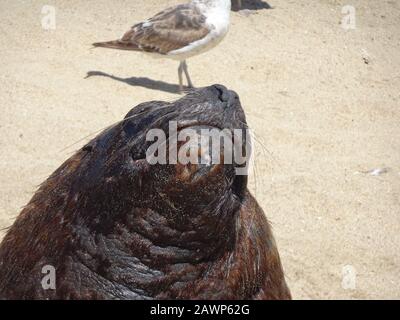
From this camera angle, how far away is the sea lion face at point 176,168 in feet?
7.13

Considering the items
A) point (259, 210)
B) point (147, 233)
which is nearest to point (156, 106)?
point (147, 233)

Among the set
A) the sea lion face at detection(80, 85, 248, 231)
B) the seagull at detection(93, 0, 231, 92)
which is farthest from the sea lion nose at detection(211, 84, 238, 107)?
the seagull at detection(93, 0, 231, 92)

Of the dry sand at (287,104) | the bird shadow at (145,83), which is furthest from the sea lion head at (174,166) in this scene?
the bird shadow at (145,83)

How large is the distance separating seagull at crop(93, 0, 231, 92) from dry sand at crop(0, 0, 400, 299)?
1.45 feet

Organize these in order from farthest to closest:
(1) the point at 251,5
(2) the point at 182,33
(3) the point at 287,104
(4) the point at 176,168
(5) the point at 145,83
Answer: (1) the point at 251,5 < (5) the point at 145,83 < (2) the point at 182,33 < (3) the point at 287,104 < (4) the point at 176,168

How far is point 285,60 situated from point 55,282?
6.89 metres

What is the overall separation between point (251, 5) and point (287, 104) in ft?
11.0

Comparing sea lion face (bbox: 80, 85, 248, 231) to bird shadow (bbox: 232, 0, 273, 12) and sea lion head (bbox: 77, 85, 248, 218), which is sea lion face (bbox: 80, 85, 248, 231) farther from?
bird shadow (bbox: 232, 0, 273, 12)

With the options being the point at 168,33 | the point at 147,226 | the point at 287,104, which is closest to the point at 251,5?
the point at 168,33

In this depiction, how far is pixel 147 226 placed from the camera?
2242 millimetres

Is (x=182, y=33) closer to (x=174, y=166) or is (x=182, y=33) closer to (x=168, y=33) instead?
(x=168, y=33)

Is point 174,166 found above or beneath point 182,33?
above

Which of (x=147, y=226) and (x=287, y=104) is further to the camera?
(x=287, y=104)

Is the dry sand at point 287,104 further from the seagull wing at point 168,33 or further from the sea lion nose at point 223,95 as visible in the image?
the sea lion nose at point 223,95
